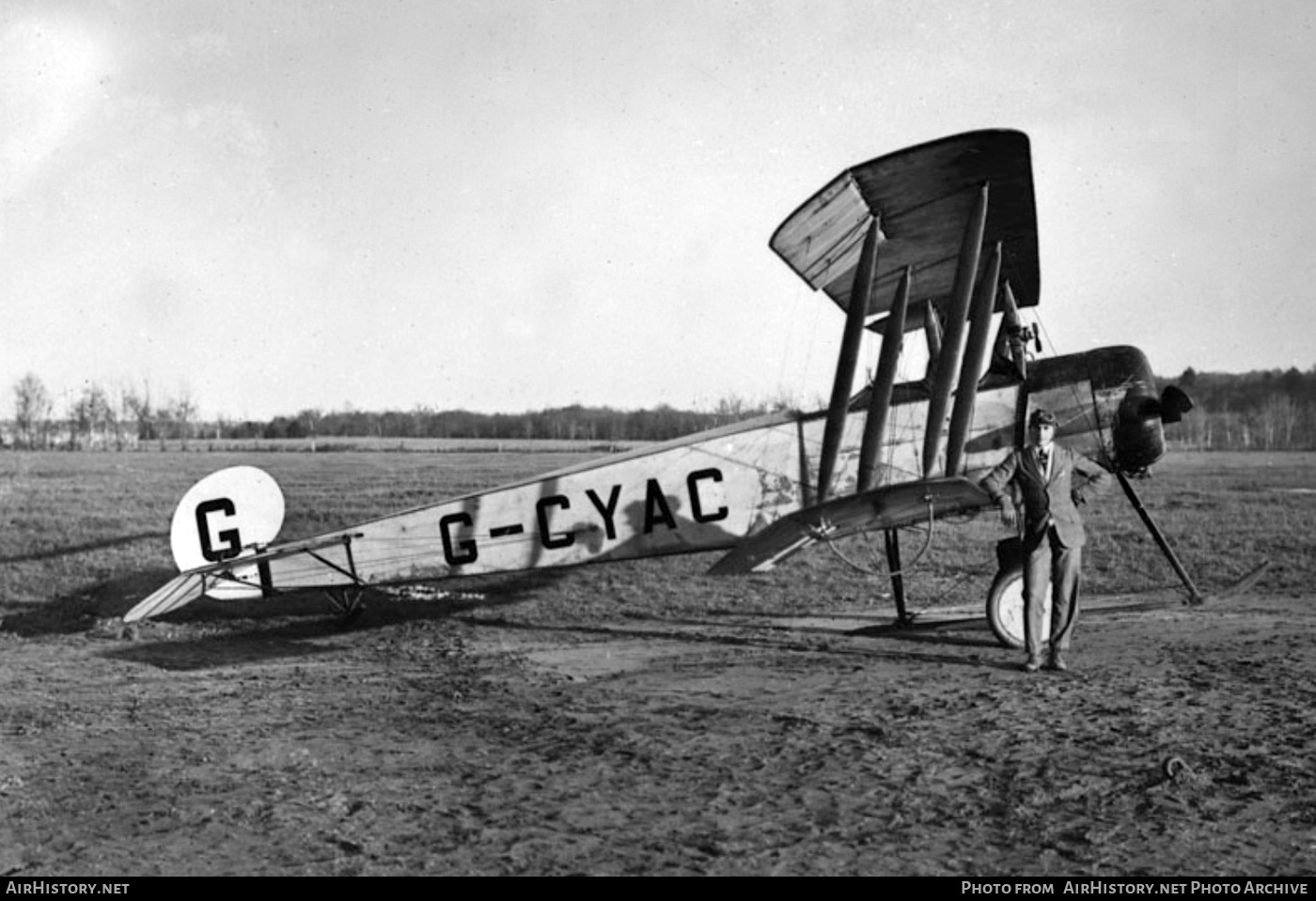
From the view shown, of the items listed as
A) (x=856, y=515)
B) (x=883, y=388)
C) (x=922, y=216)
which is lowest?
(x=856, y=515)

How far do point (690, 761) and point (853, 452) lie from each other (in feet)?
13.2

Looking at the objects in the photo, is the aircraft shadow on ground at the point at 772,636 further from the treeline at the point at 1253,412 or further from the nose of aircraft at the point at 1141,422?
the treeline at the point at 1253,412

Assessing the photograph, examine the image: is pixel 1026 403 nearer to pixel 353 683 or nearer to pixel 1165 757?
pixel 1165 757

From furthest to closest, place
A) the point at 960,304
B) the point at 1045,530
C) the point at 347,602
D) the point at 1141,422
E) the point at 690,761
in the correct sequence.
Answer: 1. the point at 347,602
2. the point at 1141,422
3. the point at 960,304
4. the point at 1045,530
5. the point at 690,761

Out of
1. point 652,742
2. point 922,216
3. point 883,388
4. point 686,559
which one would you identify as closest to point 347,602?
point 686,559

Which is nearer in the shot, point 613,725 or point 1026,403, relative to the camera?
point 613,725

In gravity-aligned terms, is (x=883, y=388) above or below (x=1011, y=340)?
below

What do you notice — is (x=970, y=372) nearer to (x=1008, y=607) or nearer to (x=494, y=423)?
(x=1008, y=607)

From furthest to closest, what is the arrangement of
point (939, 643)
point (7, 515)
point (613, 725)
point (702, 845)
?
point (7, 515), point (939, 643), point (613, 725), point (702, 845)

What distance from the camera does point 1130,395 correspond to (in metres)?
7.93

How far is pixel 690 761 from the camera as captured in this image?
15.8ft

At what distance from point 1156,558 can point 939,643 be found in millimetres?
6998

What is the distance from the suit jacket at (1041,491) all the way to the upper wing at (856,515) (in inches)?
8.7
